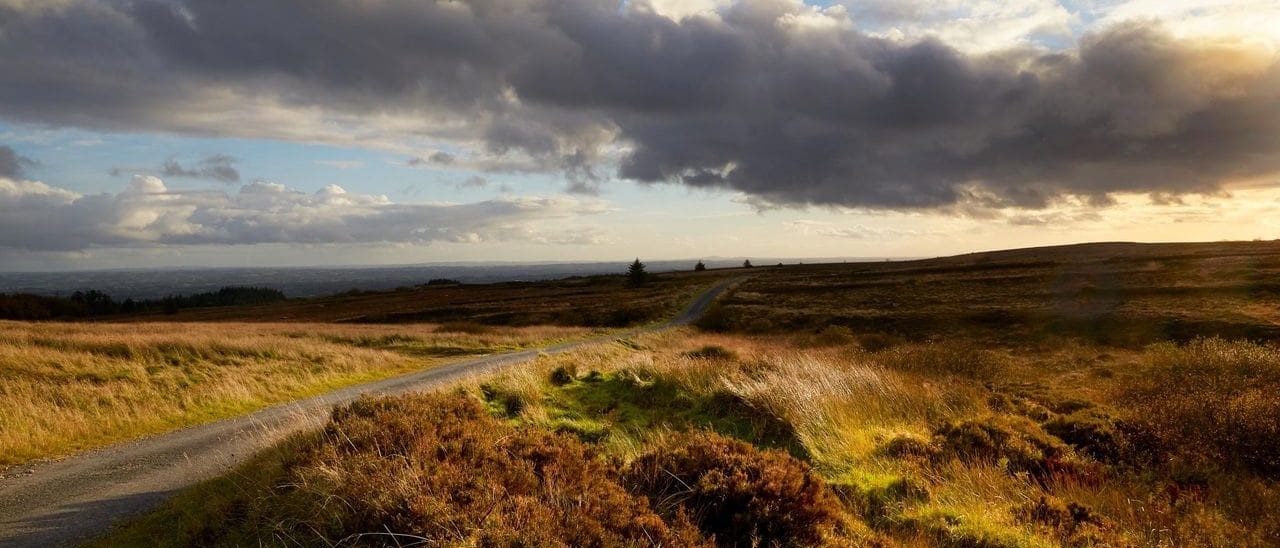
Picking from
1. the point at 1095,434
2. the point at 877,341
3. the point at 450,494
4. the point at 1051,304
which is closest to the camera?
the point at 450,494

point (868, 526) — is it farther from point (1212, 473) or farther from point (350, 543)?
point (1212, 473)

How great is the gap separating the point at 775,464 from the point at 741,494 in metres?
0.87

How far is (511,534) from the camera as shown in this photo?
4938 millimetres

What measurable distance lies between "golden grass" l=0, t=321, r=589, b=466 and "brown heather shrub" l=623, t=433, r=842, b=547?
11641 millimetres

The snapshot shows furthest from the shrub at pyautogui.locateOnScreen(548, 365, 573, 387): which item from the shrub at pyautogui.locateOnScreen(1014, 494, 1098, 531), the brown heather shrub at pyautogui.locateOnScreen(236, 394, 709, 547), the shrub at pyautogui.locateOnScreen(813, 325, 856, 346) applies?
the shrub at pyautogui.locateOnScreen(813, 325, 856, 346)

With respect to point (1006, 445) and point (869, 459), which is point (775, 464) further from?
point (1006, 445)

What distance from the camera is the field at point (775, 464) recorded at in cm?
577

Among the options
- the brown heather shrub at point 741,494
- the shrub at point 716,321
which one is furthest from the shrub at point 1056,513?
the shrub at point 716,321

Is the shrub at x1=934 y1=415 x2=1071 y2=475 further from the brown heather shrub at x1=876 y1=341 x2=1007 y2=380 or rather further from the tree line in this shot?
the tree line

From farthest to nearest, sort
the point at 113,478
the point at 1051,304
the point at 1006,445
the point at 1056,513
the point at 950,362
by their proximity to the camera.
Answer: the point at 1051,304
the point at 950,362
the point at 1006,445
the point at 113,478
the point at 1056,513

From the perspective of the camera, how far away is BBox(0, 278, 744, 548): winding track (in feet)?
23.5

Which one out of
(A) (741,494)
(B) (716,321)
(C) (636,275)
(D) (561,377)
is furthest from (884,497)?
(C) (636,275)

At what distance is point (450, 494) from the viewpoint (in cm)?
552

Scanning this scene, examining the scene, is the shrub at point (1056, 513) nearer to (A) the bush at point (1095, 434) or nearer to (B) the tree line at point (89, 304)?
(A) the bush at point (1095, 434)
